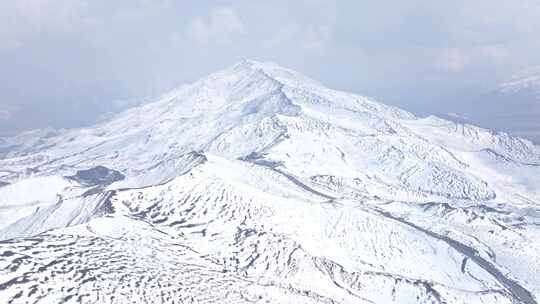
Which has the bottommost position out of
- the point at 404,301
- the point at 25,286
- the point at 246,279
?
the point at 25,286

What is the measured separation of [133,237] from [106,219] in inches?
642

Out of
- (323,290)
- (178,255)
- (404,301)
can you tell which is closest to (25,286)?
(178,255)

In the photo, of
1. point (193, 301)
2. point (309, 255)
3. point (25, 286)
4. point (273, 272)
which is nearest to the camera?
point (25, 286)

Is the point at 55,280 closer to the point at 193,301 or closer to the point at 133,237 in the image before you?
the point at 193,301

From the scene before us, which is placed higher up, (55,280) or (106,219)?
(106,219)

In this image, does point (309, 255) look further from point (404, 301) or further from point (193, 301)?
point (193, 301)

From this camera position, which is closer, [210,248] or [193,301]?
[193,301]

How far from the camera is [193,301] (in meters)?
140

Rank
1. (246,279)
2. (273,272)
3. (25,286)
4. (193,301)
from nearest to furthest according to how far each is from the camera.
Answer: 1. (25,286)
2. (193,301)
3. (246,279)
4. (273,272)

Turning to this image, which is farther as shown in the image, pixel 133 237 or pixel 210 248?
pixel 210 248

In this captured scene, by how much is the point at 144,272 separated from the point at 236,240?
55.6m

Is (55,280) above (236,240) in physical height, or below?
below

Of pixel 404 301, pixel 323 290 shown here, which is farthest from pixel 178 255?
pixel 404 301

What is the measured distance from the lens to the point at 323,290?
180 meters
